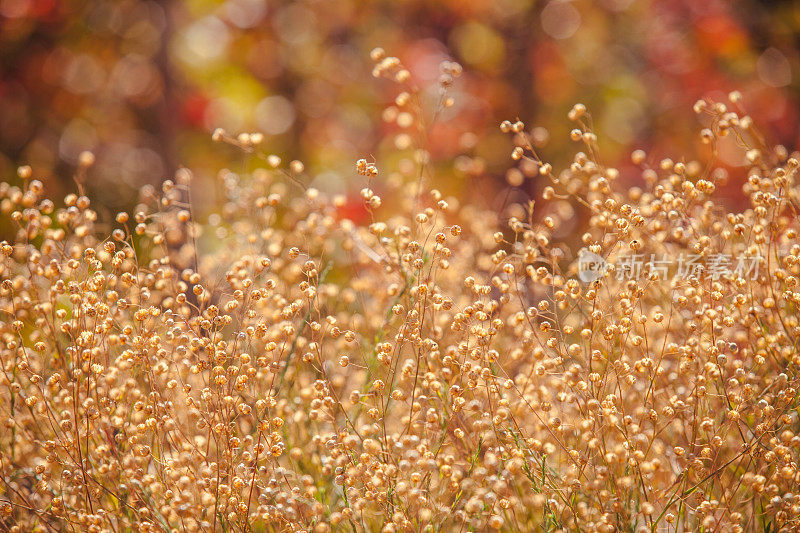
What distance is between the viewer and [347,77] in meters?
6.09

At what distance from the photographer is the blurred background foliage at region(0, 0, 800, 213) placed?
5.02 meters

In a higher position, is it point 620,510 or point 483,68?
point 483,68

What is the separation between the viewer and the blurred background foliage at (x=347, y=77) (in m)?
5.02

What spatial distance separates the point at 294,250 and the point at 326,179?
4759 mm

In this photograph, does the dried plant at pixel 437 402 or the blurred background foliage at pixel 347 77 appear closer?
the dried plant at pixel 437 402

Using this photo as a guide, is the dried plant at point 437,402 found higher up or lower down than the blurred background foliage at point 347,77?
lower down

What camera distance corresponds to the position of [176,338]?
3.76 feet

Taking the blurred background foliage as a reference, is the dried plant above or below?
below

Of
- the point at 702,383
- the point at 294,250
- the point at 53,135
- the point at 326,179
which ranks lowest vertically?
the point at 702,383

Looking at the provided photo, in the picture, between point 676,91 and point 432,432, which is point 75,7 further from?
point 432,432

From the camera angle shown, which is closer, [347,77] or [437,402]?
[437,402]

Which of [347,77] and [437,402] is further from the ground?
[347,77]

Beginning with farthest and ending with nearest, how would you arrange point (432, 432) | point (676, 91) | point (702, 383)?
point (676, 91), point (432, 432), point (702, 383)

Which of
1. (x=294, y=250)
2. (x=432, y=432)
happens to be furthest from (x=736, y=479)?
(x=294, y=250)
